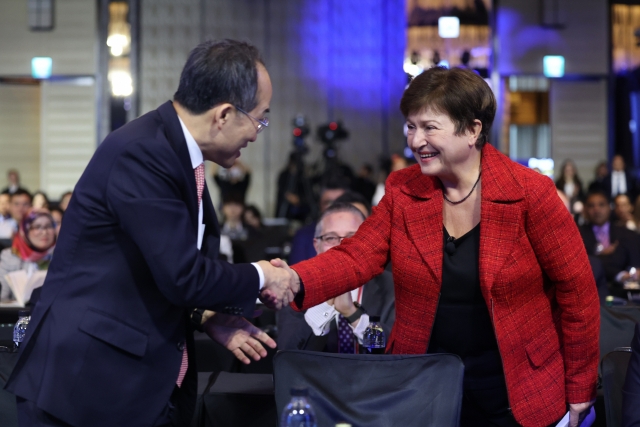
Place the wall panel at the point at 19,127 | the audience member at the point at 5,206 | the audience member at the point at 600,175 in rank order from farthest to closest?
the wall panel at the point at 19,127 → the audience member at the point at 600,175 → the audience member at the point at 5,206

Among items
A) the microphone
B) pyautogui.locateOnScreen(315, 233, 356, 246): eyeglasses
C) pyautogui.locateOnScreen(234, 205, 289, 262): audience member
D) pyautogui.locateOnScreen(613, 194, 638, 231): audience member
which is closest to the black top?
the microphone

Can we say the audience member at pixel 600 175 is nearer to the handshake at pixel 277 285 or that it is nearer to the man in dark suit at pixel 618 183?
the man in dark suit at pixel 618 183

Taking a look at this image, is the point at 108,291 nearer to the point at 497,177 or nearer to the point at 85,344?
the point at 85,344

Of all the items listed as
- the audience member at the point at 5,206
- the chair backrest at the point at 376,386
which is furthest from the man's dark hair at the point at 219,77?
the audience member at the point at 5,206

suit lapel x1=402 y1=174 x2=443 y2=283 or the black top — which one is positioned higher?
suit lapel x1=402 y1=174 x2=443 y2=283

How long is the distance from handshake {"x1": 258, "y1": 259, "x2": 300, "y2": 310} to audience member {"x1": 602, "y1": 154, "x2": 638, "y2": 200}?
429 inches

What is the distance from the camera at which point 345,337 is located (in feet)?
9.87

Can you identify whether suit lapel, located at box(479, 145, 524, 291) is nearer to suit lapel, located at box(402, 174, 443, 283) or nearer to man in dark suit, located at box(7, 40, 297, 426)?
suit lapel, located at box(402, 174, 443, 283)

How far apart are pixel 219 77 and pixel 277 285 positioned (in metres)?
0.54

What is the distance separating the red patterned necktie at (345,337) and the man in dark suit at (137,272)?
1292 millimetres

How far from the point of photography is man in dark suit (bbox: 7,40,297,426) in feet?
5.27

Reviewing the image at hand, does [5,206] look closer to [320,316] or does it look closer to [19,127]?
[19,127]

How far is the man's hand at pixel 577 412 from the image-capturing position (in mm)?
2059

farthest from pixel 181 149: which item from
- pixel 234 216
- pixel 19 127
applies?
pixel 19 127
